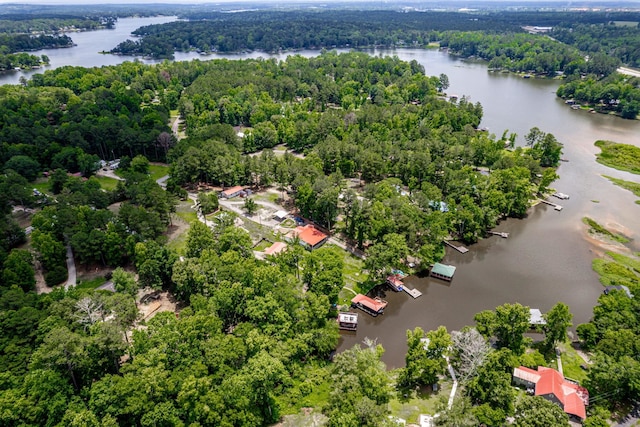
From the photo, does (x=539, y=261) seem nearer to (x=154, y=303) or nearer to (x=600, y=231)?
(x=600, y=231)

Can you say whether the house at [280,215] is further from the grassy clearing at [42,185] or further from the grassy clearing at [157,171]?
the grassy clearing at [42,185]

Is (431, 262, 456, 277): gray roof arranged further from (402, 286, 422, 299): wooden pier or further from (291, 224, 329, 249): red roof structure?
(291, 224, 329, 249): red roof structure

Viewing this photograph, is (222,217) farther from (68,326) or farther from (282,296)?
(68,326)

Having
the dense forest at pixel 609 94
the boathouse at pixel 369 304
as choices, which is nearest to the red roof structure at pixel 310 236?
the boathouse at pixel 369 304

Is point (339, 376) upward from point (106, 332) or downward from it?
downward

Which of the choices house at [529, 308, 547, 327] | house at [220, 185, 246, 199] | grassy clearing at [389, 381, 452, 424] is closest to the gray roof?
house at [529, 308, 547, 327]

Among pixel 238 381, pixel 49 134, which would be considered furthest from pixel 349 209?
pixel 49 134

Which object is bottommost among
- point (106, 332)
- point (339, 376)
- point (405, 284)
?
point (405, 284)

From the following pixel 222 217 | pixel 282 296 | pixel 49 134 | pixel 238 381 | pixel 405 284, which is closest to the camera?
pixel 238 381
